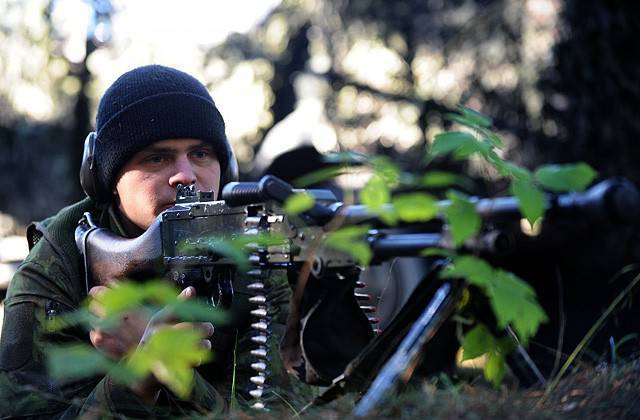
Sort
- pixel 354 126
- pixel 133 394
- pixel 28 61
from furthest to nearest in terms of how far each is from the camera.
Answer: pixel 28 61
pixel 354 126
pixel 133 394

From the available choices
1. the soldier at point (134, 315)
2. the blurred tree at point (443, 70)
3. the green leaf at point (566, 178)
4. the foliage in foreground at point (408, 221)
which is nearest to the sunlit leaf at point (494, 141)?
the foliage in foreground at point (408, 221)

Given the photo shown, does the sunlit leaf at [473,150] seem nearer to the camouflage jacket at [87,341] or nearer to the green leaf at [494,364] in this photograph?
the green leaf at [494,364]

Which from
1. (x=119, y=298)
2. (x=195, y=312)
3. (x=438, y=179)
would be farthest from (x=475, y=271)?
(x=119, y=298)

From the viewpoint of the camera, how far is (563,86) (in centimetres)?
780

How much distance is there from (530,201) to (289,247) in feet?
3.45

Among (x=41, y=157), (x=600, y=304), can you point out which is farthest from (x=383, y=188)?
(x=41, y=157)

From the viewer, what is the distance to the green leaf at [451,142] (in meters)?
1.91

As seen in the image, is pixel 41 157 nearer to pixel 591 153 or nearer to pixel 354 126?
pixel 354 126

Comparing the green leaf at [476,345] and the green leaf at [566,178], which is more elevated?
Answer: the green leaf at [566,178]

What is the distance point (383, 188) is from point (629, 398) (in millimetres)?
857

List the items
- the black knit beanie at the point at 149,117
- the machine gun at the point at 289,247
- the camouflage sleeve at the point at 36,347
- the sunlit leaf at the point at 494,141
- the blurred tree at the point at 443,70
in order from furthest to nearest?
the blurred tree at the point at 443,70
the black knit beanie at the point at 149,117
the camouflage sleeve at the point at 36,347
the machine gun at the point at 289,247
the sunlit leaf at the point at 494,141

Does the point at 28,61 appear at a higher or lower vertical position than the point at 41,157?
higher

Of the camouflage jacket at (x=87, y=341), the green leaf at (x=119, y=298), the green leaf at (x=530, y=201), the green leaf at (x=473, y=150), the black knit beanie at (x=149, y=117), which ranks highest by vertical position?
the black knit beanie at (x=149, y=117)

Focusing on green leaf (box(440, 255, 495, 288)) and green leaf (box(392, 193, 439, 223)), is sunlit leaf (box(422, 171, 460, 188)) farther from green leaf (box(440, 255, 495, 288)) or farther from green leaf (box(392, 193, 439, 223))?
green leaf (box(440, 255, 495, 288))
